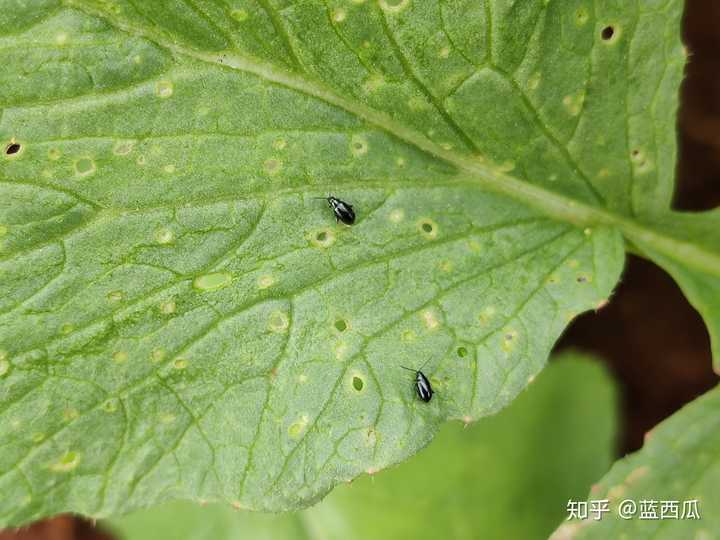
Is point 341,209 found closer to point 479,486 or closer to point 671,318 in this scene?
point 479,486

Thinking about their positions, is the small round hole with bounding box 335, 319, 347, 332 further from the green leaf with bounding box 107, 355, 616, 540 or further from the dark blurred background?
the dark blurred background

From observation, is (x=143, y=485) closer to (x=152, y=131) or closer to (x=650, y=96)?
(x=152, y=131)

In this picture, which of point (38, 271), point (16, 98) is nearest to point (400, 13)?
point (16, 98)

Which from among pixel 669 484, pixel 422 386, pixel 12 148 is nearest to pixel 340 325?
pixel 422 386

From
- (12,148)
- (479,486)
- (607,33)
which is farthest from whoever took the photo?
(479,486)

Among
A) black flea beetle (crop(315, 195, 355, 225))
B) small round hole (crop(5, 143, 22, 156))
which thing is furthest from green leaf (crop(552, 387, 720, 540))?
small round hole (crop(5, 143, 22, 156))
